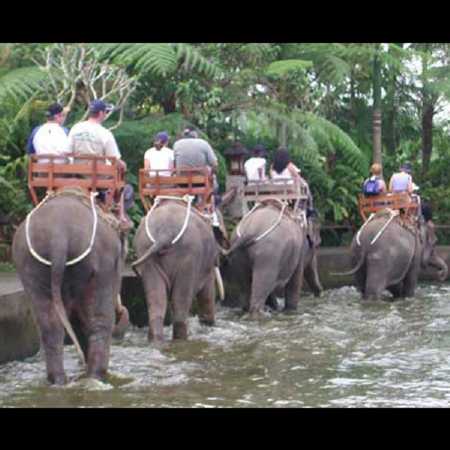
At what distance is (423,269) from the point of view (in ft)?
64.5

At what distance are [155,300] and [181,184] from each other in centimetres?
139

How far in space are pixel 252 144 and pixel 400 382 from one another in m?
11.0

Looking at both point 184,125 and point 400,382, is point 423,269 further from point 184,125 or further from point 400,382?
point 400,382

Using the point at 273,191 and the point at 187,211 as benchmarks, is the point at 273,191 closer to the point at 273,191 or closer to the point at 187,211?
the point at 273,191

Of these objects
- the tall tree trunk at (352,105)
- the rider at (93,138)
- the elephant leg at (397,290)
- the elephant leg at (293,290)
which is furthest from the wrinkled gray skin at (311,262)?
the tall tree trunk at (352,105)

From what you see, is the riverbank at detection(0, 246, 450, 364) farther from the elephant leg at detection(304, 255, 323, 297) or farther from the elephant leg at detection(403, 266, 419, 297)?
the elephant leg at detection(403, 266, 419, 297)

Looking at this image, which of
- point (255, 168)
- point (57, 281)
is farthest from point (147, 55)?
point (57, 281)

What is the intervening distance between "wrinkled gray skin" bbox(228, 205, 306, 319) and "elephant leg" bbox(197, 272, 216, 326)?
30.5 inches

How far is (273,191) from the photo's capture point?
1446 cm

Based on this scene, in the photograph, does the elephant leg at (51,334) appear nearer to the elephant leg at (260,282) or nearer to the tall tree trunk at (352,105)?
the elephant leg at (260,282)

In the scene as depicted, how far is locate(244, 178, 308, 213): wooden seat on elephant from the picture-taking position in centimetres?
1440

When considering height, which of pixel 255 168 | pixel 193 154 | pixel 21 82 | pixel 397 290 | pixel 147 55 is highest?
pixel 147 55
